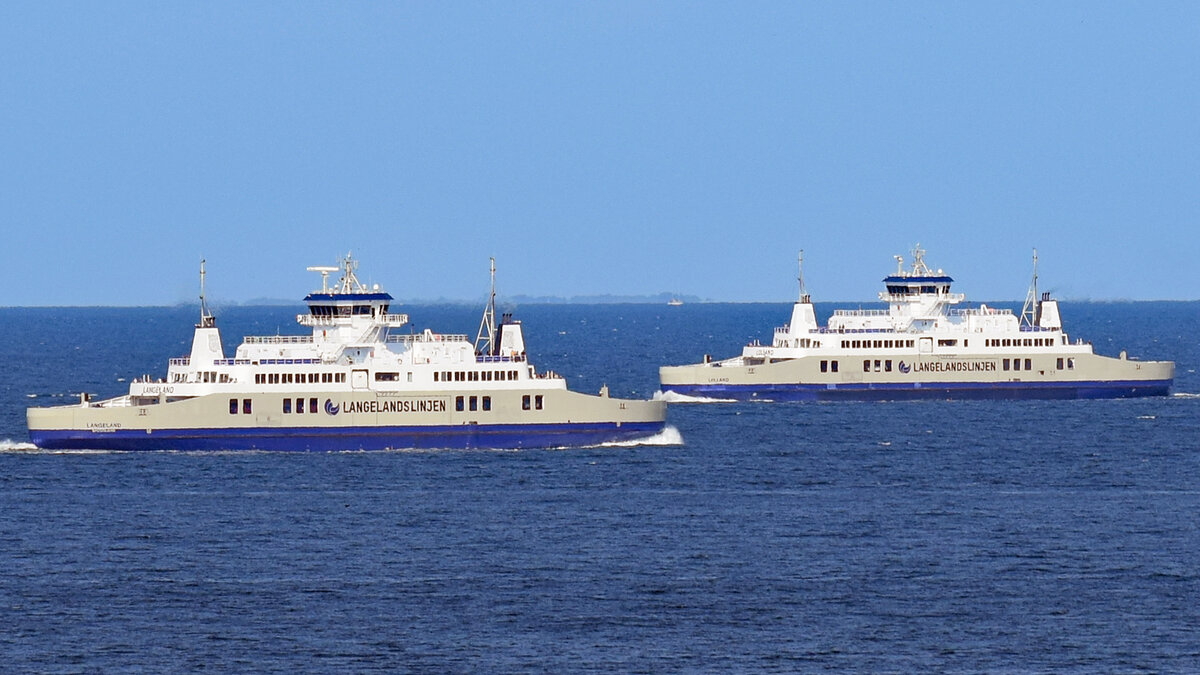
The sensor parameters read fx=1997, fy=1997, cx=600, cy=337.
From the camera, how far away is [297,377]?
3167 inches

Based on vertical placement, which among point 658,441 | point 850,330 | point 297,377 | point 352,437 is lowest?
point 658,441

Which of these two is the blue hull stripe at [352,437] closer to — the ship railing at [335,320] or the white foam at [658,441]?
the white foam at [658,441]

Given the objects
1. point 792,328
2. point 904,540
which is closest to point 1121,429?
point 792,328

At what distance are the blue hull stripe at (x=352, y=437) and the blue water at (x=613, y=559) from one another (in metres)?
0.71

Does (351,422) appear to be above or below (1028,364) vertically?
below

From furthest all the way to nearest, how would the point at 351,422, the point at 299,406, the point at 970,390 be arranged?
1. the point at 970,390
2. the point at 351,422
3. the point at 299,406

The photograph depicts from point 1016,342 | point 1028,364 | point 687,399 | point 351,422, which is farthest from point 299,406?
point 1028,364

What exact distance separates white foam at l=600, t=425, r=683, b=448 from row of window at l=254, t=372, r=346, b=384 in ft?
37.4

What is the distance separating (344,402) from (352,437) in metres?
1.57

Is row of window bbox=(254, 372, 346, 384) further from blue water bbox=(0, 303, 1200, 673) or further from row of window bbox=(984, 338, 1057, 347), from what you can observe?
row of window bbox=(984, 338, 1057, 347)

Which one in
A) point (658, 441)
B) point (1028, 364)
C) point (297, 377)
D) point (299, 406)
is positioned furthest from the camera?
point (1028, 364)

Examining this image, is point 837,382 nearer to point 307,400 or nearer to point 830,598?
point 307,400

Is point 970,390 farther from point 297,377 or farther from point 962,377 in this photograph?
point 297,377

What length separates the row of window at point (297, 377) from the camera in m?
80.2
